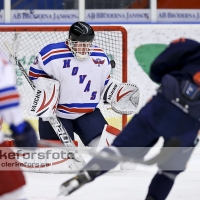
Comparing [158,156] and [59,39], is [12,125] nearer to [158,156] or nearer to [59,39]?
[158,156]

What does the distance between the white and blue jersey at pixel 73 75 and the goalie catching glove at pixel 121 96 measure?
0.23 feet

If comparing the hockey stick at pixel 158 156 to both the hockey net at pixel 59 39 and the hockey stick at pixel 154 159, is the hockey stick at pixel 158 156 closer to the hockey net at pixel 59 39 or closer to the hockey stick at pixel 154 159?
the hockey stick at pixel 154 159

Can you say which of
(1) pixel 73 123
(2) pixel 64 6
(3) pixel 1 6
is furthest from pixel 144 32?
(1) pixel 73 123

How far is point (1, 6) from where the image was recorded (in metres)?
7.30

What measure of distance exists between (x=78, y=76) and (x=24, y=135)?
7.12ft

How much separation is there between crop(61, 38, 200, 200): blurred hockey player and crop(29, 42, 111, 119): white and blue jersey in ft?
4.64

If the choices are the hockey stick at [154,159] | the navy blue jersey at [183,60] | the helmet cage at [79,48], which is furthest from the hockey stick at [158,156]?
the helmet cage at [79,48]

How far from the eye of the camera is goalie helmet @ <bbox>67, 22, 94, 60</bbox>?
475 cm

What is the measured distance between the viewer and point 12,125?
2672 millimetres

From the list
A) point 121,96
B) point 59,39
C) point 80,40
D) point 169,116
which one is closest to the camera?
point 169,116

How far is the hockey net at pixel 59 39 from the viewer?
18.5ft

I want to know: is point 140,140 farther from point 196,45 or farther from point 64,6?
point 64,6

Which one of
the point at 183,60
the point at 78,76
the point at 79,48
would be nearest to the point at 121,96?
the point at 78,76

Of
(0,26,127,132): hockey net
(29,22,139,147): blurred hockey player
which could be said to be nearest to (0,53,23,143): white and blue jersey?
(29,22,139,147): blurred hockey player
